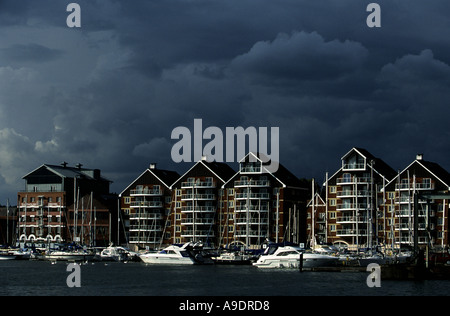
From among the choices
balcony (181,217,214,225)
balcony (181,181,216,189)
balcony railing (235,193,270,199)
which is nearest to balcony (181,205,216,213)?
balcony (181,217,214,225)

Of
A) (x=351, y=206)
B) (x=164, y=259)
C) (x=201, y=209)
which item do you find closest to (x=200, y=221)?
(x=201, y=209)

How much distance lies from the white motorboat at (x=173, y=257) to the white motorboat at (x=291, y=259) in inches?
707

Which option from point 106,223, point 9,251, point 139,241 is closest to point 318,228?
point 139,241

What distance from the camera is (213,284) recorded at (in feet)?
278

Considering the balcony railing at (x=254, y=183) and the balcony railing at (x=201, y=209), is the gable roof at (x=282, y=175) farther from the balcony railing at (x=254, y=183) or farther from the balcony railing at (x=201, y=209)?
the balcony railing at (x=201, y=209)

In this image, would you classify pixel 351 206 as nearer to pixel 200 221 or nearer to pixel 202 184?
pixel 202 184

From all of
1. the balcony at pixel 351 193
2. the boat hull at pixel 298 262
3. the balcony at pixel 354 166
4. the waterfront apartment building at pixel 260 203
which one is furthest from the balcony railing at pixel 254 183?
the boat hull at pixel 298 262

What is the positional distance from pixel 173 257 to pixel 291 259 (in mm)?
24241

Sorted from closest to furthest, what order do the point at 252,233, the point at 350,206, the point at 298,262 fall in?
the point at 298,262 → the point at 350,206 → the point at 252,233

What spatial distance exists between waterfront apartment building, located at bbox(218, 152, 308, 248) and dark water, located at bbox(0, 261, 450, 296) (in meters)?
Result: 59.5

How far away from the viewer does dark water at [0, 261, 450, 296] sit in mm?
73625

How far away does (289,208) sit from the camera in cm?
16425

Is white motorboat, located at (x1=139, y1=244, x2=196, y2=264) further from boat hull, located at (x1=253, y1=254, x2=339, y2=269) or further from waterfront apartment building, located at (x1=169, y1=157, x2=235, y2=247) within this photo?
waterfront apartment building, located at (x1=169, y1=157, x2=235, y2=247)

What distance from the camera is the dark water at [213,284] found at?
7362 cm
